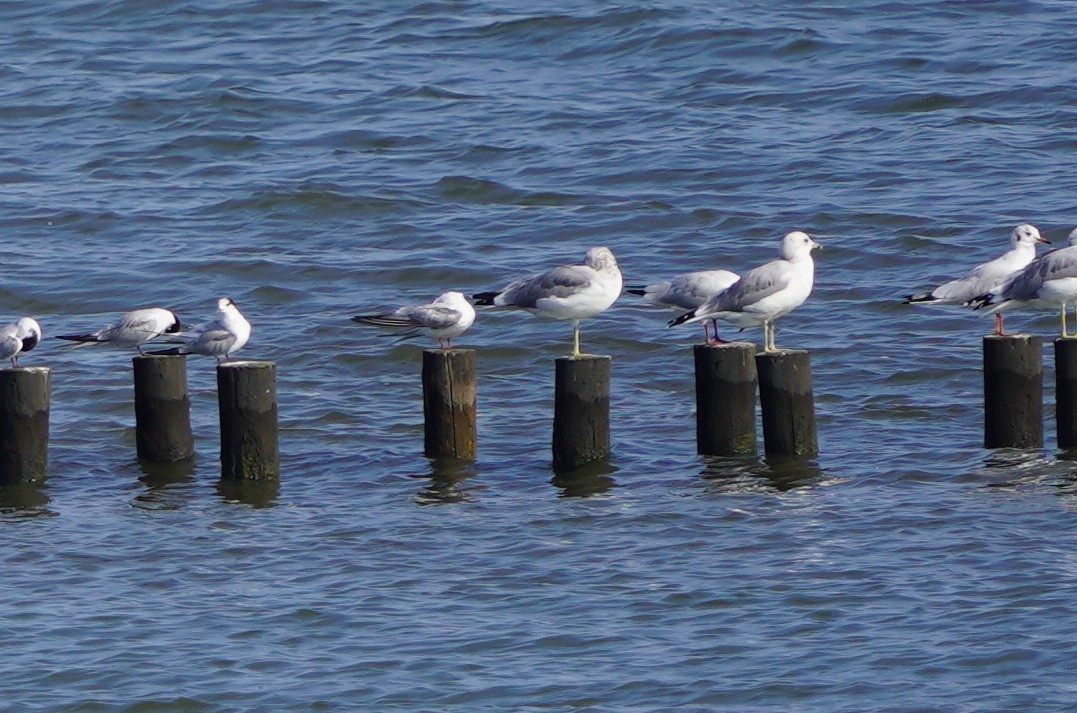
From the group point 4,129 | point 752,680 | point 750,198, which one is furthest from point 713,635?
point 4,129

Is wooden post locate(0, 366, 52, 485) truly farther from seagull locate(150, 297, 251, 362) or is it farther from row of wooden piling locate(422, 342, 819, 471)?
row of wooden piling locate(422, 342, 819, 471)

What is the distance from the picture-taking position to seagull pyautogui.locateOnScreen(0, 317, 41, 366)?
11.9 metres

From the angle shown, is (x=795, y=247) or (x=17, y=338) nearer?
(x=795, y=247)

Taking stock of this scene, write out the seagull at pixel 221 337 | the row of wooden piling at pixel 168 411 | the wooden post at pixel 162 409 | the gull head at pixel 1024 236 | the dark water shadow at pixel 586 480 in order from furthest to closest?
1. the gull head at pixel 1024 236
2. the seagull at pixel 221 337
3. the wooden post at pixel 162 409
4. the row of wooden piling at pixel 168 411
5. the dark water shadow at pixel 586 480

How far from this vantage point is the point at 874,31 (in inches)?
1007

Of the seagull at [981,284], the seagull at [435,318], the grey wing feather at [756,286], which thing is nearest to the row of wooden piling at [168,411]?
the seagull at [435,318]

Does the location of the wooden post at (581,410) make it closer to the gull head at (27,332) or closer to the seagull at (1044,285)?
the seagull at (1044,285)

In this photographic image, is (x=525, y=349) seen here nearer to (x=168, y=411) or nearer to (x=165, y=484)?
(x=168, y=411)

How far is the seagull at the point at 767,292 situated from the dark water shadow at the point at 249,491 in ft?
8.62

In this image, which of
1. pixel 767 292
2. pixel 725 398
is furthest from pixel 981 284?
pixel 725 398

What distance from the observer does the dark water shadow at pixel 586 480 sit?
11109 millimetres

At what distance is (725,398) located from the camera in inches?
451

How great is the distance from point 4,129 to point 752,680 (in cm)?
1819

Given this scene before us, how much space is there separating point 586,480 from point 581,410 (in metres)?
0.41
